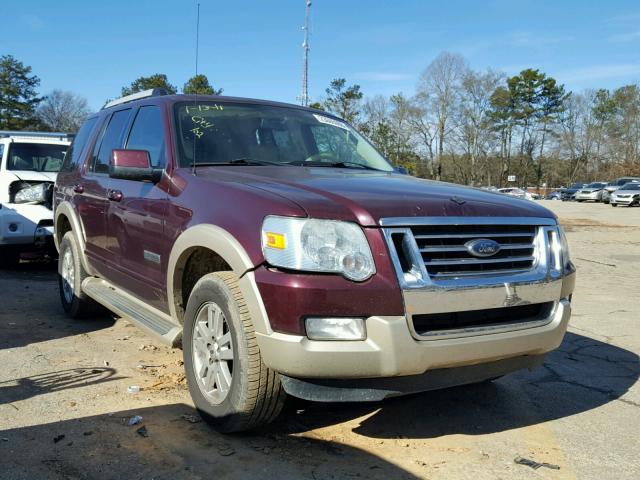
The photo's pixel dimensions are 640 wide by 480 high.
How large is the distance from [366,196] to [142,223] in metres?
1.80

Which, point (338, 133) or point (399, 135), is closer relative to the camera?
point (338, 133)

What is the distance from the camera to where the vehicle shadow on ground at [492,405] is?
346 cm

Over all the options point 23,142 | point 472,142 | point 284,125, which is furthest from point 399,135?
point 284,125

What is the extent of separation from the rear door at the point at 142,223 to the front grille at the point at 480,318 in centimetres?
172

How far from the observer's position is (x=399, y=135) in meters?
56.9

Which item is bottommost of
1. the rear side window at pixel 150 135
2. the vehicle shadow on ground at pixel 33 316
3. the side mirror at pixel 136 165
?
the vehicle shadow on ground at pixel 33 316

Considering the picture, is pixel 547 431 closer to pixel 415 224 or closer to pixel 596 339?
pixel 415 224

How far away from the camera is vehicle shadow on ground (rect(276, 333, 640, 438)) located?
3.46m

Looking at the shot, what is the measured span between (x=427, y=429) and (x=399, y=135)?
181ft

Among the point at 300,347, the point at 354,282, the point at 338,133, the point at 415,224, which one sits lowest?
the point at 300,347

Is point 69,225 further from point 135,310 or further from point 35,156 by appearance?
point 35,156

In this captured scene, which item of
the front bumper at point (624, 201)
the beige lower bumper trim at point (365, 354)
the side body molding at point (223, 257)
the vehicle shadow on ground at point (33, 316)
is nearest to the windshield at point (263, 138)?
the side body molding at point (223, 257)

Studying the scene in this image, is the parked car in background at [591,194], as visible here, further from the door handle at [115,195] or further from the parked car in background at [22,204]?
the door handle at [115,195]

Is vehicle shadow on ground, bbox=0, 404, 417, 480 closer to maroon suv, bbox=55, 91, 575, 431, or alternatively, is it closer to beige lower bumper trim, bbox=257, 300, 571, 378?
maroon suv, bbox=55, 91, 575, 431
